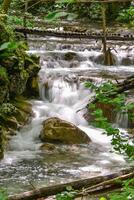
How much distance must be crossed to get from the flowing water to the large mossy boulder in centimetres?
18

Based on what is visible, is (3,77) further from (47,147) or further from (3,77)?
(47,147)

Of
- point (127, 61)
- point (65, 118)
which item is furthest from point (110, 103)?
point (127, 61)

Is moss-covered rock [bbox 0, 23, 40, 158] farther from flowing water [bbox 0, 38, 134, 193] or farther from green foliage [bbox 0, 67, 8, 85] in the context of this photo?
flowing water [bbox 0, 38, 134, 193]

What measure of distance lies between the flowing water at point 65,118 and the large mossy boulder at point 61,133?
0.59ft

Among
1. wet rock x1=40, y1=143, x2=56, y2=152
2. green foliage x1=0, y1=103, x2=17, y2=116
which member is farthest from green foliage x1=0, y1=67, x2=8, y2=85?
wet rock x1=40, y1=143, x2=56, y2=152

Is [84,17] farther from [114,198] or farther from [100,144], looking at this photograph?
[114,198]

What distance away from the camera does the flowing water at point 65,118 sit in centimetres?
778

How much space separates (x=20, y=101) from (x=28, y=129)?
4.14 ft

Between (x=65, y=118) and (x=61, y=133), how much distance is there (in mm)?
1884

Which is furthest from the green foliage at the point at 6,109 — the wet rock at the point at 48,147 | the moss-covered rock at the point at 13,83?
the wet rock at the point at 48,147

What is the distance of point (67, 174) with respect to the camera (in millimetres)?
7727

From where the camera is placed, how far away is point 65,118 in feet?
37.3

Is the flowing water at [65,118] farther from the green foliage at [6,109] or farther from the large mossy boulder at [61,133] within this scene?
the green foliage at [6,109]

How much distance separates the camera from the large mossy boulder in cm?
948
